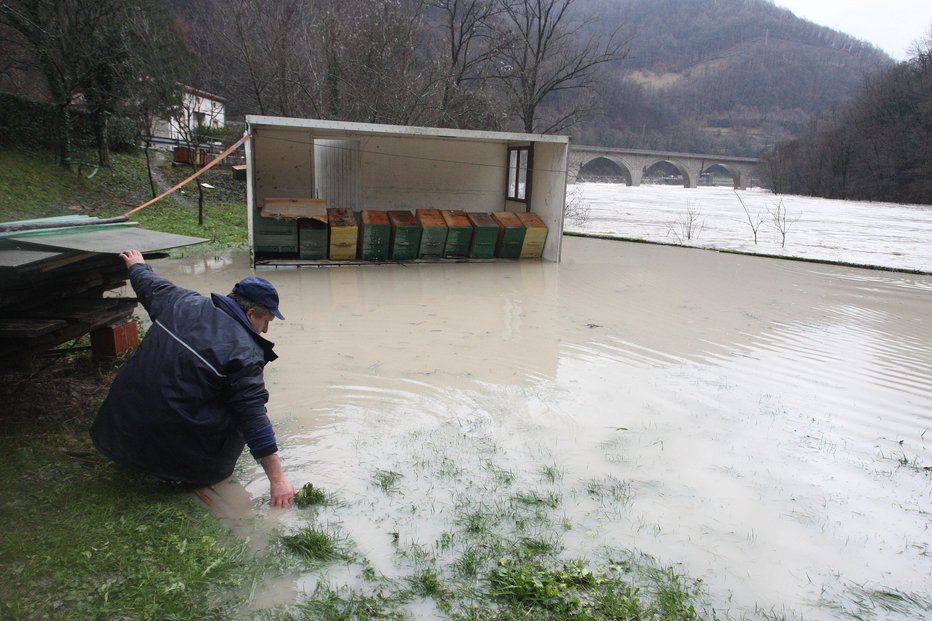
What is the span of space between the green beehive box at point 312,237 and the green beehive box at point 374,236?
0.83m

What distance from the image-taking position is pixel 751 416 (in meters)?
5.84

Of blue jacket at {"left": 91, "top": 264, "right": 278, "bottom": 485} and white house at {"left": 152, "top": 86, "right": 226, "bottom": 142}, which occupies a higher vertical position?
white house at {"left": 152, "top": 86, "right": 226, "bottom": 142}

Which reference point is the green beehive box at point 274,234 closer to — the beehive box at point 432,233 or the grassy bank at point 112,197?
the beehive box at point 432,233

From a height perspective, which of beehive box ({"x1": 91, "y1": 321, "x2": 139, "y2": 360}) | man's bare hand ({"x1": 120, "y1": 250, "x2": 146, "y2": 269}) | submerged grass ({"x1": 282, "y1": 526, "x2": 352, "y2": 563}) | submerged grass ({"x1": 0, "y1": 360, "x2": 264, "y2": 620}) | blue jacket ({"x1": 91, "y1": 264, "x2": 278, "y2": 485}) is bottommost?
submerged grass ({"x1": 282, "y1": 526, "x2": 352, "y2": 563})

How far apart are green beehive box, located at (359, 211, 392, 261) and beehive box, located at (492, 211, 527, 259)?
256 cm

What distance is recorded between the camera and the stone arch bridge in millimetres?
74312

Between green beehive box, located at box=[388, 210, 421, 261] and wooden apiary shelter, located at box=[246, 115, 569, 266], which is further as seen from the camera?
green beehive box, located at box=[388, 210, 421, 261]

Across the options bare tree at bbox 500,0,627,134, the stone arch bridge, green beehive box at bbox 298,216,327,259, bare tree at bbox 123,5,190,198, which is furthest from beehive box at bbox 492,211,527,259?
the stone arch bridge

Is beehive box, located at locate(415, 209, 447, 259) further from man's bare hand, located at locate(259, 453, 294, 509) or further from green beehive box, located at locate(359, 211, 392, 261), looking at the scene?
man's bare hand, located at locate(259, 453, 294, 509)

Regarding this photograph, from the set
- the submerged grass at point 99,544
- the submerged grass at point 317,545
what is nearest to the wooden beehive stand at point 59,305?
the submerged grass at point 99,544

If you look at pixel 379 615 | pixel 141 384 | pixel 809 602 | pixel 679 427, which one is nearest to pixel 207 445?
pixel 141 384

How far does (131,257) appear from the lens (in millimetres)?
3988

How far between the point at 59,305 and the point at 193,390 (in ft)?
8.45

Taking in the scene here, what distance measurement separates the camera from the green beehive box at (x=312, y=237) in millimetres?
12766
